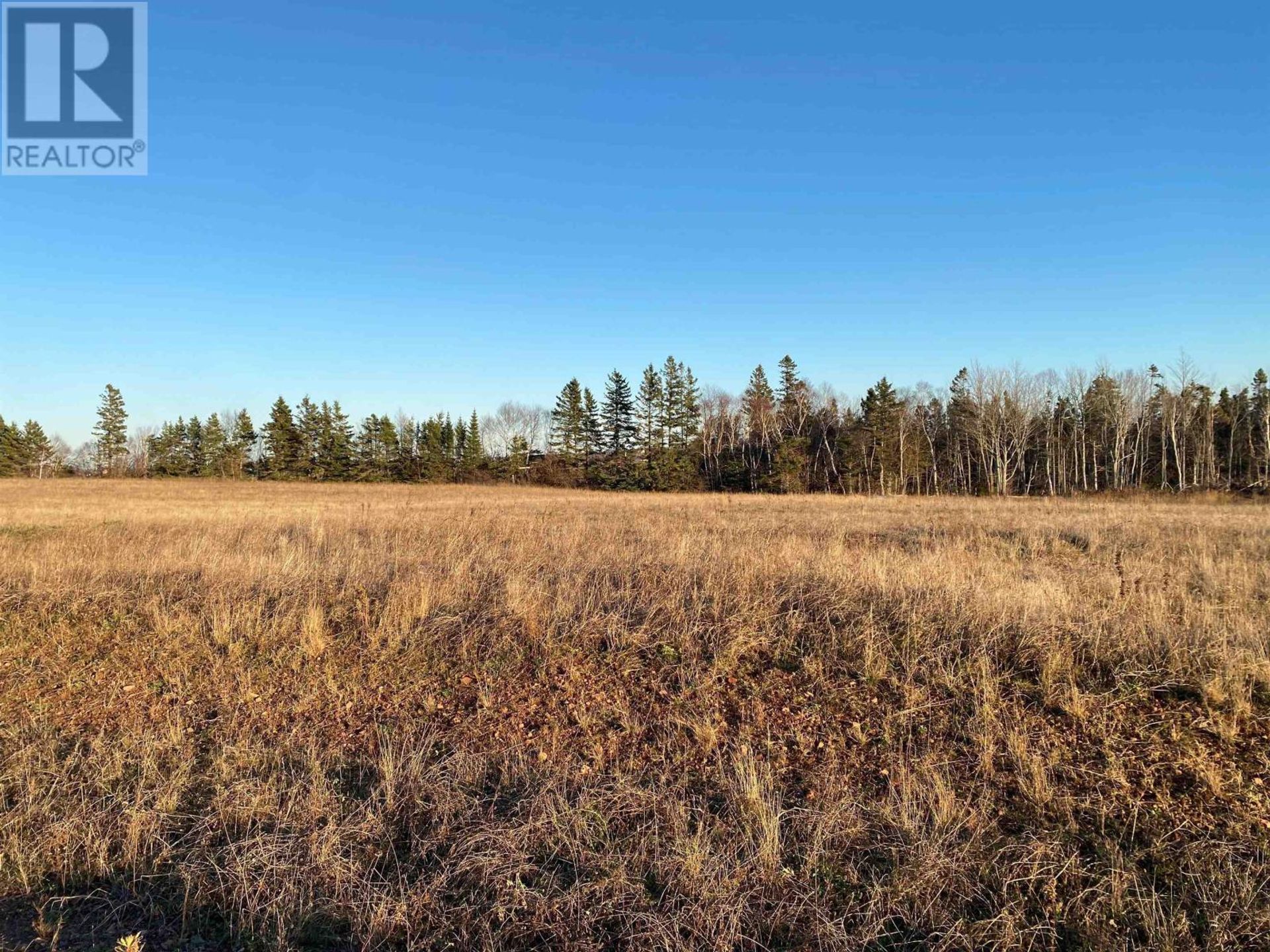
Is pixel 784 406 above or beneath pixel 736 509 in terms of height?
above

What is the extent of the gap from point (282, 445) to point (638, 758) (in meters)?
82.2

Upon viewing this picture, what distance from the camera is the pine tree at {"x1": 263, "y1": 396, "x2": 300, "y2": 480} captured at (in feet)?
240

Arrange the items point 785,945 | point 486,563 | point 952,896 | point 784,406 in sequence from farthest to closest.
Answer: point 784,406
point 486,563
point 952,896
point 785,945

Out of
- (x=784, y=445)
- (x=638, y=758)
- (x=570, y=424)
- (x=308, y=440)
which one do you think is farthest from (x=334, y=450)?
(x=638, y=758)

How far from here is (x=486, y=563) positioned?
358 inches

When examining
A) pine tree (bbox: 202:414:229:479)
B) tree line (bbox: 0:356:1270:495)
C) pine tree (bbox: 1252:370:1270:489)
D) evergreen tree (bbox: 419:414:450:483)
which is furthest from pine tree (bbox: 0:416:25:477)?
pine tree (bbox: 1252:370:1270:489)

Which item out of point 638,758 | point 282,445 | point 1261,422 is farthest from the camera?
point 282,445

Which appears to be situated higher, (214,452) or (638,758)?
(214,452)

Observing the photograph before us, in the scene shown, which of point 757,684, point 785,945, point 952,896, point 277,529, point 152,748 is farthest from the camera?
point 277,529

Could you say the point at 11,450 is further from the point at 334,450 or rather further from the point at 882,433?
the point at 882,433

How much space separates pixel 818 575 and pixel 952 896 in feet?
14.7

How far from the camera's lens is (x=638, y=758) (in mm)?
4160

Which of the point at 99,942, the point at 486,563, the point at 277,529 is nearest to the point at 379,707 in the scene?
the point at 99,942

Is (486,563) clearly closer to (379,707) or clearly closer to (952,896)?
(379,707)
